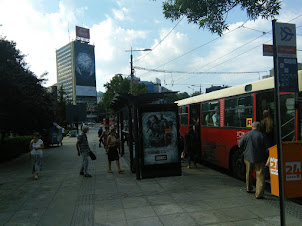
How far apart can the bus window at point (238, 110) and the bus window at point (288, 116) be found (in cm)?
109

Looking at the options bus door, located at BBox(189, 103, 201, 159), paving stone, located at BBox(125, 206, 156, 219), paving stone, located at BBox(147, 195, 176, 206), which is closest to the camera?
paving stone, located at BBox(125, 206, 156, 219)

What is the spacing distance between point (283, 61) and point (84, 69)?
13250 centimetres

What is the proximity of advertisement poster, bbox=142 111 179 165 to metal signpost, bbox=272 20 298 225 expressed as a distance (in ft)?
15.2

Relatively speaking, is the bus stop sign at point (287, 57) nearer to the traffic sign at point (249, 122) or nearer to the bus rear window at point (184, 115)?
the traffic sign at point (249, 122)

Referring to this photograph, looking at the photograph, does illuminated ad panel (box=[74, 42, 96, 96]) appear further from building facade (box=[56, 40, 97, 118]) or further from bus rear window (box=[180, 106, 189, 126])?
bus rear window (box=[180, 106, 189, 126])

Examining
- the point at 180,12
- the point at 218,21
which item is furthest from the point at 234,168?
the point at 180,12

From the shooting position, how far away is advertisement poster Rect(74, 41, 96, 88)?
12669cm

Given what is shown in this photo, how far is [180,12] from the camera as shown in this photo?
23.4ft

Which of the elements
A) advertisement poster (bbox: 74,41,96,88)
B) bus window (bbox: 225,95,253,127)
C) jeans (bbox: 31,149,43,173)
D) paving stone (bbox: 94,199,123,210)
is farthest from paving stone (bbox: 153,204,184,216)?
advertisement poster (bbox: 74,41,96,88)

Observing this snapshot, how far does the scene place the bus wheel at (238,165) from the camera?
24.1ft

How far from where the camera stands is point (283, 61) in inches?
135

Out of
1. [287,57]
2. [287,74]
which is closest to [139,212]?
[287,74]

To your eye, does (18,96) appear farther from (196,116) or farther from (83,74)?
(83,74)

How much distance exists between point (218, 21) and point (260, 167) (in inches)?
158
